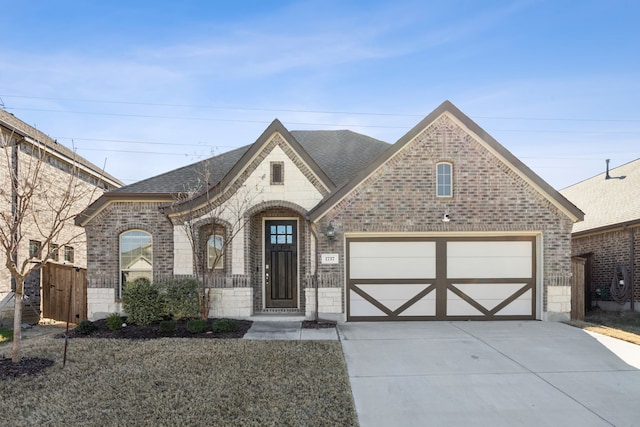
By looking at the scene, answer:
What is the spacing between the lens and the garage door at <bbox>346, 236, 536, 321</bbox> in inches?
407

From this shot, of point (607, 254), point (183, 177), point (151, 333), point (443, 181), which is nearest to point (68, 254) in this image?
point (183, 177)

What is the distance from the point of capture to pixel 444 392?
18.3ft

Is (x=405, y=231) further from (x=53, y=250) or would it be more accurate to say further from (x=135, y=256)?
(x=53, y=250)

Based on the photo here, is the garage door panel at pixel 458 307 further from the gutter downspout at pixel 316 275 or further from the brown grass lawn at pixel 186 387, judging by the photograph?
the brown grass lawn at pixel 186 387

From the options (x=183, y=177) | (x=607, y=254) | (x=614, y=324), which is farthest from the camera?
(x=607, y=254)

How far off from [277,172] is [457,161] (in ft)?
15.4

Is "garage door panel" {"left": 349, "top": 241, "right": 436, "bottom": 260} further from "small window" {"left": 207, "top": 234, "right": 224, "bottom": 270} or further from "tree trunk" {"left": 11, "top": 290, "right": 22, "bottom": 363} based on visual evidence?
"tree trunk" {"left": 11, "top": 290, "right": 22, "bottom": 363}

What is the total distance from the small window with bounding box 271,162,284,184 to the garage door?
97.6 inches

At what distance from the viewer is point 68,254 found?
50.1 ft

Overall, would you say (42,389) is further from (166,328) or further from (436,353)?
(436,353)

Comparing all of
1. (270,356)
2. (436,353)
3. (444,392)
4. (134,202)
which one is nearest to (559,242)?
(436,353)

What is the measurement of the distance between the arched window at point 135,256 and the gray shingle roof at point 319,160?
4.16 ft

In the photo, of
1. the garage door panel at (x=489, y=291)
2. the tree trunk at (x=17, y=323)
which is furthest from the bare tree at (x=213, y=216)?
the garage door panel at (x=489, y=291)

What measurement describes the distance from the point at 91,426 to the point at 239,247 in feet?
20.8
